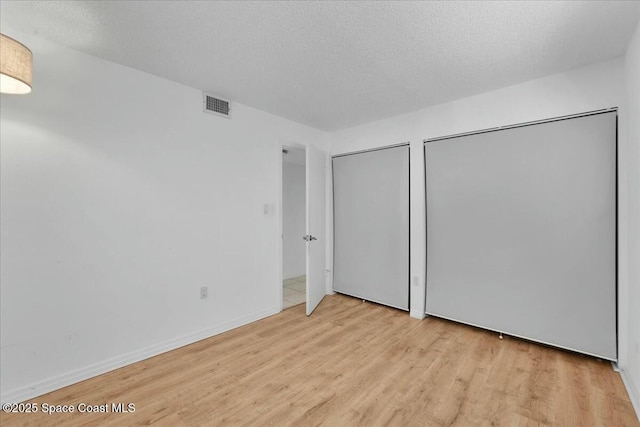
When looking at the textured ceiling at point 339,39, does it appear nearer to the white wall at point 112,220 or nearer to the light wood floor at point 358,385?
the white wall at point 112,220

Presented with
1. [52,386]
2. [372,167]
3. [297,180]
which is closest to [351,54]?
[372,167]

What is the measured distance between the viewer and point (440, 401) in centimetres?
184

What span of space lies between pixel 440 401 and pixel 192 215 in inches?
99.1

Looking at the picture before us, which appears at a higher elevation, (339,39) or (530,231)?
(339,39)

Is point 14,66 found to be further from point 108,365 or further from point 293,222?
point 293,222

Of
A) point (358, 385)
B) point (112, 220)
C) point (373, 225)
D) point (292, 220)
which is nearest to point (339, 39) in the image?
point (112, 220)

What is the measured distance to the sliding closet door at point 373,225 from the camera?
3451mm

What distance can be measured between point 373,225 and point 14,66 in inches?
131

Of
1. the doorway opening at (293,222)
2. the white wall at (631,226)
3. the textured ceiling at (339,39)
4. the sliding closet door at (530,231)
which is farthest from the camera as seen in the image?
the doorway opening at (293,222)

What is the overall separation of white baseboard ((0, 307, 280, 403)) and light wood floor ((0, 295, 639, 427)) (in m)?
0.06

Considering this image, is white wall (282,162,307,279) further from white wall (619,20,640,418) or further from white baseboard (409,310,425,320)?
white wall (619,20,640,418)

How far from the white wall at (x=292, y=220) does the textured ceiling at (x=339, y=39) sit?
2.69 metres

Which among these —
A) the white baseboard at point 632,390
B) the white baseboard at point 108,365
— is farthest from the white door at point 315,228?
the white baseboard at point 632,390

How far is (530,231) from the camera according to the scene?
255 centimetres
